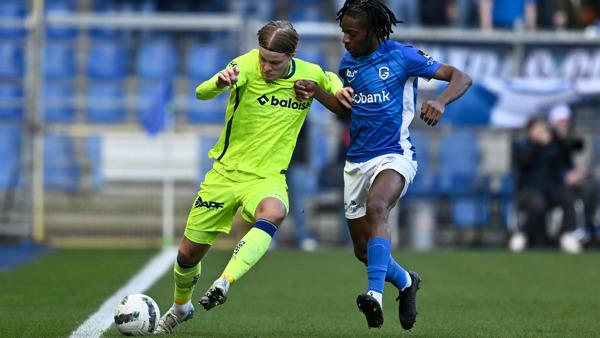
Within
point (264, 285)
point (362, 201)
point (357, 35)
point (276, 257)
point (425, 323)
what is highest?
point (357, 35)

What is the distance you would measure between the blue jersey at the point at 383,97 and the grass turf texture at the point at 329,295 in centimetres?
118

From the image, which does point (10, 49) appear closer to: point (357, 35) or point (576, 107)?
point (576, 107)

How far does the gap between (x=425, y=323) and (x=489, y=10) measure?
11.8 metres

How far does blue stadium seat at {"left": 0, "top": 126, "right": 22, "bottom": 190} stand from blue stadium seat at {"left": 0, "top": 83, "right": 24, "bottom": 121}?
311mm

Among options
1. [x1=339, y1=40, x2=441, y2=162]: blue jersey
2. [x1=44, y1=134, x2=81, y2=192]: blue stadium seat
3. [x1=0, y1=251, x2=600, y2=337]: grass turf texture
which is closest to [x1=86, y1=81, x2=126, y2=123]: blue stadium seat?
[x1=44, y1=134, x2=81, y2=192]: blue stadium seat

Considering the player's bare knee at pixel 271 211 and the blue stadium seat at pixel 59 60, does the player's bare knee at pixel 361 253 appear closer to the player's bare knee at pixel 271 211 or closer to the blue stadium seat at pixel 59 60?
the player's bare knee at pixel 271 211

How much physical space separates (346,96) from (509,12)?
41.1 ft

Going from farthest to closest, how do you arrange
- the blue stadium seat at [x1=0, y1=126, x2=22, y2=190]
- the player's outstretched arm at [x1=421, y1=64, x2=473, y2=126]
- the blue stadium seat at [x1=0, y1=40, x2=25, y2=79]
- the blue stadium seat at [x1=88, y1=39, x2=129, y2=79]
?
the blue stadium seat at [x1=88, y1=39, x2=129, y2=79]
the blue stadium seat at [x1=0, y1=40, x2=25, y2=79]
the blue stadium seat at [x1=0, y1=126, x2=22, y2=190]
the player's outstretched arm at [x1=421, y1=64, x2=473, y2=126]

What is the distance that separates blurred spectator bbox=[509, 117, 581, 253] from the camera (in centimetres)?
1758

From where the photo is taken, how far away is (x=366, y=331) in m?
7.80

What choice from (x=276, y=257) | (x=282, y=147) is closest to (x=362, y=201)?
(x=282, y=147)

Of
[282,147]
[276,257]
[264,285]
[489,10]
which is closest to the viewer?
[282,147]

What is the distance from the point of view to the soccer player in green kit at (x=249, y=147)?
7.49 m

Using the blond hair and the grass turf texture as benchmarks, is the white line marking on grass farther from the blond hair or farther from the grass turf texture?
the blond hair
